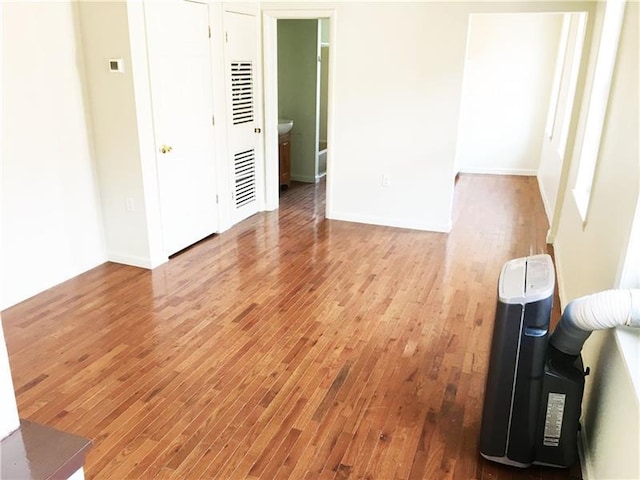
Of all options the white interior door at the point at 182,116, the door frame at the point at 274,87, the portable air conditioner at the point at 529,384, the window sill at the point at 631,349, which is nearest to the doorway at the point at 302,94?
the door frame at the point at 274,87

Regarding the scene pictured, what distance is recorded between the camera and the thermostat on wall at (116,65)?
12.2ft

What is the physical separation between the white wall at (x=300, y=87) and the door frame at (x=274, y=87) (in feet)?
4.24

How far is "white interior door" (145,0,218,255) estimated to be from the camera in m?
3.97

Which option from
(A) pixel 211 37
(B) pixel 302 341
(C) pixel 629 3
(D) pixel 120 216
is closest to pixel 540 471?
(B) pixel 302 341

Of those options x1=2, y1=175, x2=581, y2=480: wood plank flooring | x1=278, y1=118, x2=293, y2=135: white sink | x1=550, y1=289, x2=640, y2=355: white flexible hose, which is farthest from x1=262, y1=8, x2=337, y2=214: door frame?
x1=550, y1=289, x2=640, y2=355: white flexible hose

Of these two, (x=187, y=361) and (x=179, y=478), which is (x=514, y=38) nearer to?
(x=187, y=361)

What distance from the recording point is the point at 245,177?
18.0 feet

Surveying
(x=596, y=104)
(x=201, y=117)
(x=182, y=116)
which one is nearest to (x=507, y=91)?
(x=596, y=104)

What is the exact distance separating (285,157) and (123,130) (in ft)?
10.4

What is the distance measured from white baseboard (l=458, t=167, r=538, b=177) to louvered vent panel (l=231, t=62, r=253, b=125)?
4.34m

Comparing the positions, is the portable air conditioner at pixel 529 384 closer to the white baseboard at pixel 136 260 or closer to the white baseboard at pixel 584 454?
the white baseboard at pixel 584 454

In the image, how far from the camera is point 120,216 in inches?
164

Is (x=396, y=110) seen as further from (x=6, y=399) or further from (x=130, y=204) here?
(x=6, y=399)

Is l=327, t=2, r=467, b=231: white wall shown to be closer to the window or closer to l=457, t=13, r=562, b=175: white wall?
the window
